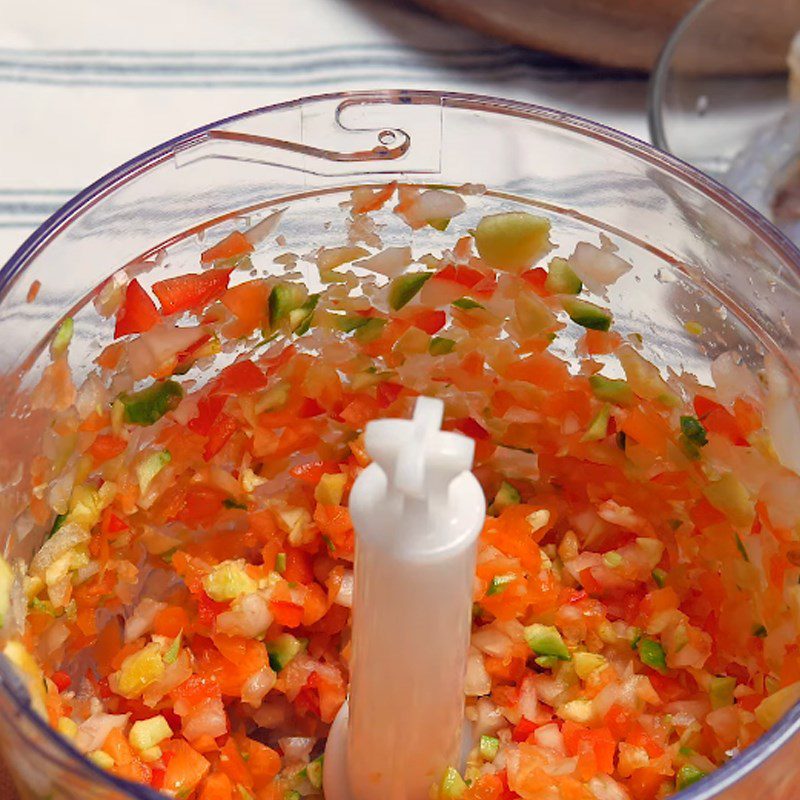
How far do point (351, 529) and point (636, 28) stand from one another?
2.20 ft

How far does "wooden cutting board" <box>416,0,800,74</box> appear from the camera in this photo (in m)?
1.15

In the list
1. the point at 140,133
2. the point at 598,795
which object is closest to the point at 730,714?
the point at 598,795

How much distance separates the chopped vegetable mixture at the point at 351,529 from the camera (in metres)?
0.64

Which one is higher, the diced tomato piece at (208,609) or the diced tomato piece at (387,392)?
the diced tomato piece at (387,392)

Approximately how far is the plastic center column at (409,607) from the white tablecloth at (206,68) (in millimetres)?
649

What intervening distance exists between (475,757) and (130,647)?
19 cm

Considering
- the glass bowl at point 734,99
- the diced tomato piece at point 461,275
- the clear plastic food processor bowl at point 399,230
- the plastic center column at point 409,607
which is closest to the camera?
the plastic center column at point 409,607

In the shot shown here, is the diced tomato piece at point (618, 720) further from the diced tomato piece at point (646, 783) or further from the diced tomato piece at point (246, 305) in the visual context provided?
the diced tomato piece at point (246, 305)

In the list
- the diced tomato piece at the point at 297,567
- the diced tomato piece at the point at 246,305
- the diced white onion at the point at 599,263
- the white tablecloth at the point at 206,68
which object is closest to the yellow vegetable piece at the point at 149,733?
the diced tomato piece at the point at 297,567

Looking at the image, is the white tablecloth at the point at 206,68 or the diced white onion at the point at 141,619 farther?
the white tablecloth at the point at 206,68

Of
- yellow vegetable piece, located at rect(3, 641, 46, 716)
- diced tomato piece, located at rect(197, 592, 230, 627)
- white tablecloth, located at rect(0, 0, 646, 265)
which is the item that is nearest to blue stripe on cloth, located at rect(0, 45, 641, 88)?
white tablecloth, located at rect(0, 0, 646, 265)

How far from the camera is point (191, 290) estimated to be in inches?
26.6

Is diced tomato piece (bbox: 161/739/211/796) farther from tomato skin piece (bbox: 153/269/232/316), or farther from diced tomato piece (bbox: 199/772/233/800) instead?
tomato skin piece (bbox: 153/269/232/316)

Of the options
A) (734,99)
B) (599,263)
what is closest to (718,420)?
(599,263)
